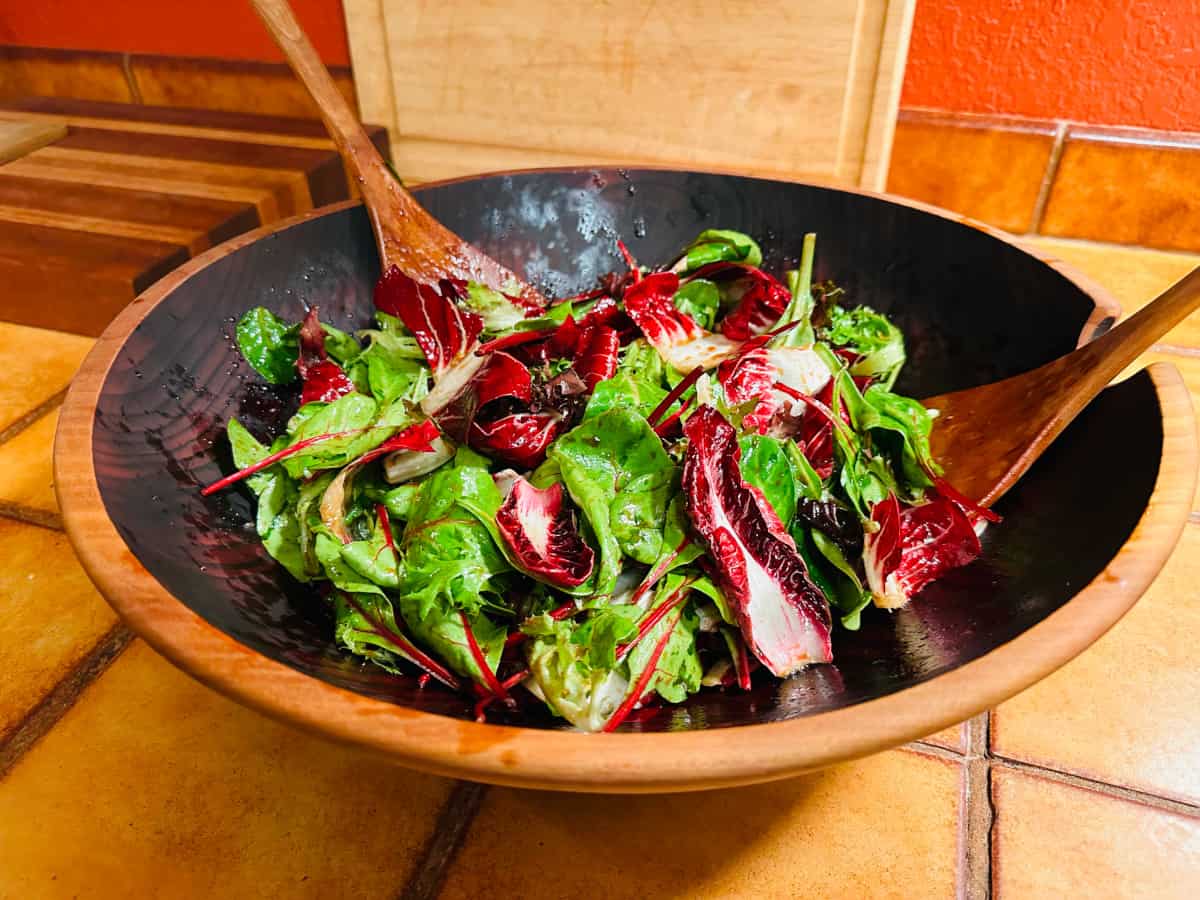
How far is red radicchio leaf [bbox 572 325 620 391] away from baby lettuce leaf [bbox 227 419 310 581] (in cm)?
27

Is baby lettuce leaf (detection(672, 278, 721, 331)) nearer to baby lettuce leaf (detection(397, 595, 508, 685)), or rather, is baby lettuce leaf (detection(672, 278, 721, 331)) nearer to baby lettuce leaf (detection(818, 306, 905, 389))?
baby lettuce leaf (detection(818, 306, 905, 389))

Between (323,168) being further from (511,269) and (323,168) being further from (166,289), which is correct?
(166,289)

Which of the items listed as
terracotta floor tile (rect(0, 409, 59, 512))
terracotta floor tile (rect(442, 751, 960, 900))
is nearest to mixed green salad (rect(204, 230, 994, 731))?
terracotta floor tile (rect(442, 751, 960, 900))

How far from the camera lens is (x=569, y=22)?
4.19 feet

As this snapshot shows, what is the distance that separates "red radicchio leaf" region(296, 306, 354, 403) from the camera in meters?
0.79

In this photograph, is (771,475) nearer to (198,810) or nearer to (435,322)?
(435,322)

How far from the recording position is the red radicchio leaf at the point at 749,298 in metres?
0.88

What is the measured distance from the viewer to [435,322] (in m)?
0.83

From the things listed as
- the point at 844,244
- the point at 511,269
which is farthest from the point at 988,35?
the point at 511,269

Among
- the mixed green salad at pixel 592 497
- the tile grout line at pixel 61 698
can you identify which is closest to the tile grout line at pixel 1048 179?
the mixed green salad at pixel 592 497

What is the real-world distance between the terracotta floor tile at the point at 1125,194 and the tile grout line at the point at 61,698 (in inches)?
55.1

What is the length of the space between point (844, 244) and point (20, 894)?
905 mm

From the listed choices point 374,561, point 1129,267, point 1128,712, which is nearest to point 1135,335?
point 1128,712

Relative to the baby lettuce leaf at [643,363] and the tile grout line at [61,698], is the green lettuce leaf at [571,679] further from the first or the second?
the tile grout line at [61,698]
